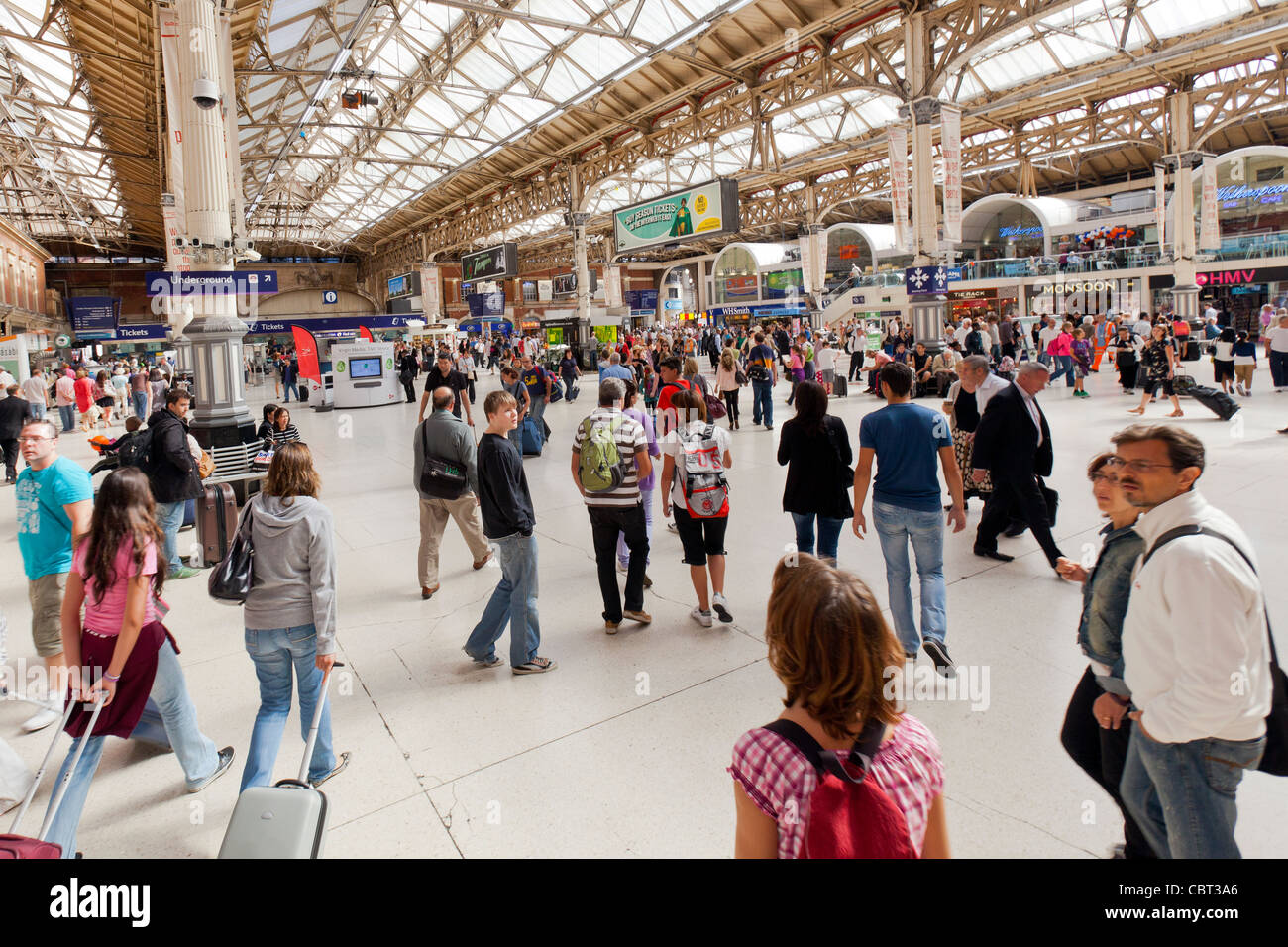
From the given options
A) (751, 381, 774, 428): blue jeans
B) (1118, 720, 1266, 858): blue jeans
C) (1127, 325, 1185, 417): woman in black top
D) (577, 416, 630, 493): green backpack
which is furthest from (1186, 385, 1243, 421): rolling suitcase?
(1118, 720, 1266, 858): blue jeans

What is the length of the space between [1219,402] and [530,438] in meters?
10.2

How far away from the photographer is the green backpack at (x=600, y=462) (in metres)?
4.54

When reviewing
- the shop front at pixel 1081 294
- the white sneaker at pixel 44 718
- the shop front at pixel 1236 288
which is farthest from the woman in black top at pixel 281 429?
the shop front at pixel 1236 288

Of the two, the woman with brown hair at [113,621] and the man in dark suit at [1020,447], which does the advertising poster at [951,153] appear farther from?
the woman with brown hair at [113,621]

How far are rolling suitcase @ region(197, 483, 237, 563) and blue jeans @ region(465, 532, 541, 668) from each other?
331 cm

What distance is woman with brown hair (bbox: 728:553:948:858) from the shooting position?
1398 mm

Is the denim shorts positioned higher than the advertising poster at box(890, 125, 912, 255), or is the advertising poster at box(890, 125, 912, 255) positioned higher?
the advertising poster at box(890, 125, 912, 255)

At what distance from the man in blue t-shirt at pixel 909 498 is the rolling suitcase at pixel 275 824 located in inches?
123

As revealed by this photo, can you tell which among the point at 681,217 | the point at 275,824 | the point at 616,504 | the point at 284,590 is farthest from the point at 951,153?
the point at 275,824

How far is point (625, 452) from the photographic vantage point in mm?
4652

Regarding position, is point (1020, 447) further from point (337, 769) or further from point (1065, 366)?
point (1065, 366)

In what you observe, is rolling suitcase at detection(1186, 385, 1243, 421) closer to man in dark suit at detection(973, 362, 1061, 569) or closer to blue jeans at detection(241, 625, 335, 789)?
man in dark suit at detection(973, 362, 1061, 569)
